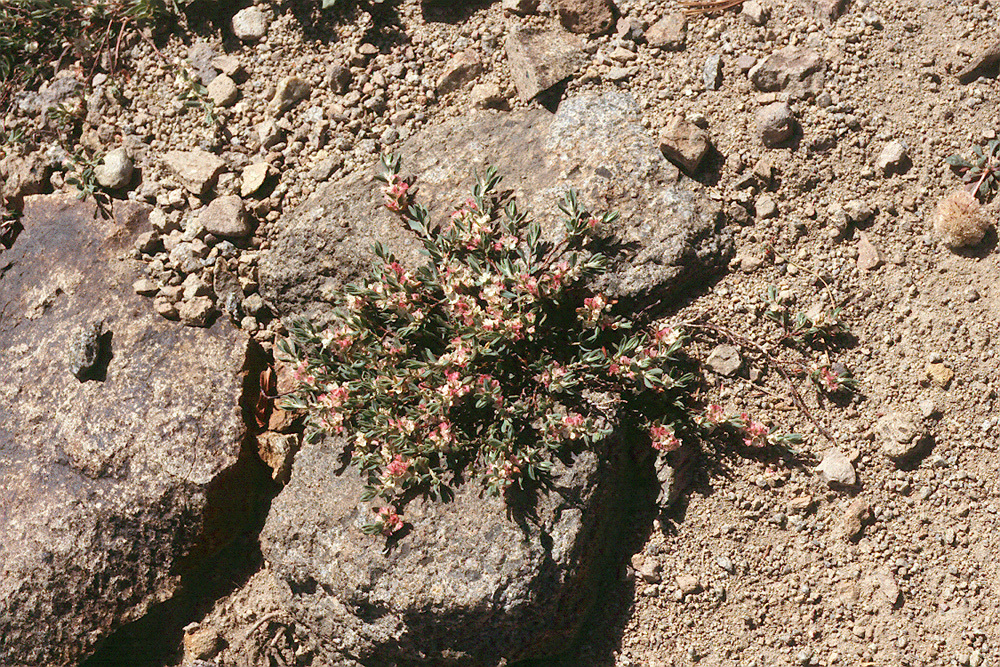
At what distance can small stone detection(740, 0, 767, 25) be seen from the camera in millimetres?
4414

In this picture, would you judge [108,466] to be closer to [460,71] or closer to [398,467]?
[398,467]

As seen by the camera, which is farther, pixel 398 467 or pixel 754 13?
pixel 754 13

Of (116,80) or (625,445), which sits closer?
(625,445)

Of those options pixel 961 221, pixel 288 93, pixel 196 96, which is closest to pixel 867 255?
pixel 961 221

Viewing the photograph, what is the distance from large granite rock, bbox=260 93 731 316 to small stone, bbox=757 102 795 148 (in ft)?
1.57

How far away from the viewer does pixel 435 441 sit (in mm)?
3768

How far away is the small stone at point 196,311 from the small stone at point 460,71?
1880 mm

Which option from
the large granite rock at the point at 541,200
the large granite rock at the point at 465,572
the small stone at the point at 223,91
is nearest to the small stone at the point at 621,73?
the large granite rock at the point at 541,200

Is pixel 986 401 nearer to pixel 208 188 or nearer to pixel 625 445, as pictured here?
pixel 625 445

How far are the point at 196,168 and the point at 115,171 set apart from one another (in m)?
0.53

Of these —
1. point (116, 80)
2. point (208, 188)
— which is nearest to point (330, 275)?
point (208, 188)

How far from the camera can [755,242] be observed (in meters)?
4.18

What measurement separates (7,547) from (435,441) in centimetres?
255

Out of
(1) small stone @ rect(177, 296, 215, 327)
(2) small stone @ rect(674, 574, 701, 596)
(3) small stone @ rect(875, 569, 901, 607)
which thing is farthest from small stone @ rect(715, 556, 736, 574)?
(1) small stone @ rect(177, 296, 215, 327)
